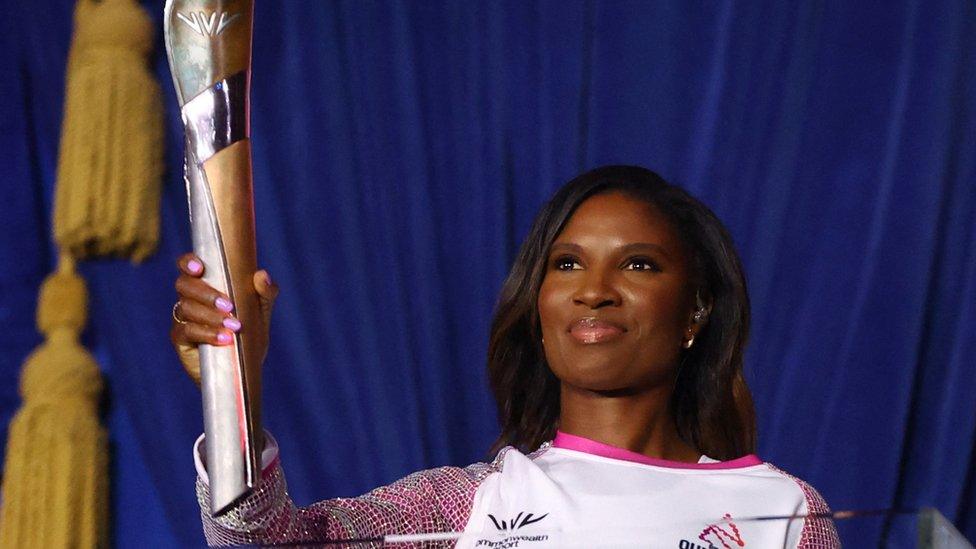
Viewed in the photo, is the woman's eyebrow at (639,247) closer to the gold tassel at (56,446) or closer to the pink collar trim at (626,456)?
the pink collar trim at (626,456)

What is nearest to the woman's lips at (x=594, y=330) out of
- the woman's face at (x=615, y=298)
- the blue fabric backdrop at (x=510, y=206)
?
the woman's face at (x=615, y=298)

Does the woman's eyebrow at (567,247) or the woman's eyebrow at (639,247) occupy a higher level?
the woman's eyebrow at (639,247)

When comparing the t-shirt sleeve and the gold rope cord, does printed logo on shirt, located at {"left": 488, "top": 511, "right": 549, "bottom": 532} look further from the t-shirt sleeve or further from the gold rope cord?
the gold rope cord

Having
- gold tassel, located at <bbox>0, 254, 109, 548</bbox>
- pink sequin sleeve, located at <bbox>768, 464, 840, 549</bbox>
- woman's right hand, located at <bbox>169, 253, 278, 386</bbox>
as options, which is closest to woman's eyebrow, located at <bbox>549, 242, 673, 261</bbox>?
pink sequin sleeve, located at <bbox>768, 464, 840, 549</bbox>

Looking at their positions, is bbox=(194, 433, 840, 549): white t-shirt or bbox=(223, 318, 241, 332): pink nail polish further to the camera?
bbox=(194, 433, 840, 549): white t-shirt

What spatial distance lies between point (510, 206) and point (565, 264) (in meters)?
0.34

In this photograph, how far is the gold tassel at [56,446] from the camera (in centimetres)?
153

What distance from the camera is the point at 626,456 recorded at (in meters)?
1.29

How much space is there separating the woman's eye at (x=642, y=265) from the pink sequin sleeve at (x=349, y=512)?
0.21 meters

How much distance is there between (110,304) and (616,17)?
0.65 m

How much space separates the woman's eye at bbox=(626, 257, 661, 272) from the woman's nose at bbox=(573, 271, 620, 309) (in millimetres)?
31

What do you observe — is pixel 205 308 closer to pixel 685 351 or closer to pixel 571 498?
pixel 571 498

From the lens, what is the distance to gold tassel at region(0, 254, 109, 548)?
5.02ft

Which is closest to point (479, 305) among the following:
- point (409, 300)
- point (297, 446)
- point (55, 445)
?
point (409, 300)
